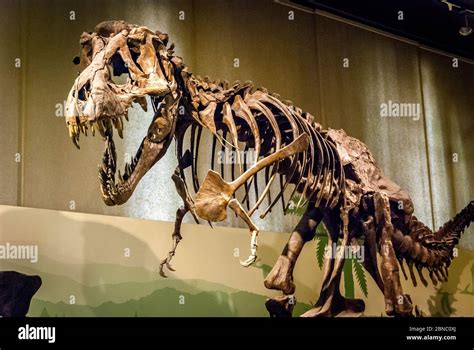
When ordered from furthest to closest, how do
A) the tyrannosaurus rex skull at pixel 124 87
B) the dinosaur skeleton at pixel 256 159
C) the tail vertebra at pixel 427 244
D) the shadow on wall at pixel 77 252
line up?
the tail vertebra at pixel 427 244, the shadow on wall at pixel 77 252, the dinosaur skeleton at pixel 256 159, the tyrannosaurus rex skull at pixel 124 87

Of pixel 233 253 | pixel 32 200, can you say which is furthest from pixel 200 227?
pixel 32 200

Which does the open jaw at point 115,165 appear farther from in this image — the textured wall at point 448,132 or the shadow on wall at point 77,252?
the textured wall at point 448,132

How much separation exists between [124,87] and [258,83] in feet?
9.48

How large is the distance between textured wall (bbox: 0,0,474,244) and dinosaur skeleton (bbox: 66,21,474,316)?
135 cm

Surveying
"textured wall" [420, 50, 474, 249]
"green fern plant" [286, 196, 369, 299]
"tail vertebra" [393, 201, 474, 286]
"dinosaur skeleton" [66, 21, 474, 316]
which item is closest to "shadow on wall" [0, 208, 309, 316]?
"dinosaur skeleton" [66, 21, 474, 316]

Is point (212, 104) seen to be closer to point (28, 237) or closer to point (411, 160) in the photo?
point (28, 237)

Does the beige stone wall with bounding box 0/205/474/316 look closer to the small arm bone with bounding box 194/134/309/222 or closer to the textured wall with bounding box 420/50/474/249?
the small arm bone with bounding box 194/134/309/222

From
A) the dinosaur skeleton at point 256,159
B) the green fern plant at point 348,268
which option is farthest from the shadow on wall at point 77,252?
the green fern plant at point 348,268

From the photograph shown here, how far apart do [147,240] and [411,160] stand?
11.1 ft

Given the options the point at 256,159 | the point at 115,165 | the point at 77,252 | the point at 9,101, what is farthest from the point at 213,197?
the point at 9,101

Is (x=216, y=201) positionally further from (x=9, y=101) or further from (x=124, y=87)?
(x=9, y=101)

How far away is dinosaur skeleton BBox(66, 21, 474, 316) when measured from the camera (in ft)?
12.7

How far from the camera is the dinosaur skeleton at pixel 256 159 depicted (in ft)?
12.7

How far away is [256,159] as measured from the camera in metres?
4.14
